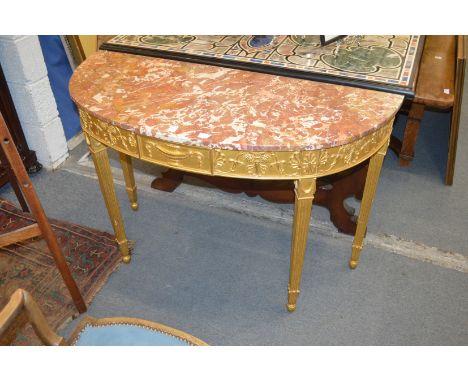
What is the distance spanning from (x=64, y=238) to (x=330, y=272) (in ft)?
4.50

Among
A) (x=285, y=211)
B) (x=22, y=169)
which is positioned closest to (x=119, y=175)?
(x=285, y=211)

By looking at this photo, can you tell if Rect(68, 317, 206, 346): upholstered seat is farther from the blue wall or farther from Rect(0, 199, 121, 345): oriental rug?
the blue wall

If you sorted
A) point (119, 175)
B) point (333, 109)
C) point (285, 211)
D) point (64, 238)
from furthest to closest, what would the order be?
1. point (119, 175)
2. point (285, 211)
3. point (64, 238)
4. point (333, 109)

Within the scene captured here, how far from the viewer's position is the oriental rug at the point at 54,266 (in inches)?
80.1

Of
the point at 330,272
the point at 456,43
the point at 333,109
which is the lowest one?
the point at 330,272

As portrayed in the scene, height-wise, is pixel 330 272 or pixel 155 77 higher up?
pixel 155 77

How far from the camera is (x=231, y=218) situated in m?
2.48

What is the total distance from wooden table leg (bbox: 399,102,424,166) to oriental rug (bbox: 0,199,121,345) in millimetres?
1817

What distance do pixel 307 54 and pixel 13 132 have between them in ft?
5.75

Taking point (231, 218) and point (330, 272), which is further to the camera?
point (231, 218)

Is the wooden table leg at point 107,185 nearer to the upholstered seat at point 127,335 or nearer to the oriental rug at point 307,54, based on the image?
the oriental rug at point 307,54

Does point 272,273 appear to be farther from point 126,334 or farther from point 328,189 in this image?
point 126,334

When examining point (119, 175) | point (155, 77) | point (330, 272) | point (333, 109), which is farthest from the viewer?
point (119, 175)

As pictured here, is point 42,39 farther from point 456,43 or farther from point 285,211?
point 456,43
